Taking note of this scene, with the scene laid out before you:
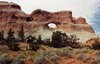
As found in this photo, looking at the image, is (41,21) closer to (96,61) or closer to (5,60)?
(5,60)

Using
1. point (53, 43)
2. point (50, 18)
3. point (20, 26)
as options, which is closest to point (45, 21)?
point (50, 18)

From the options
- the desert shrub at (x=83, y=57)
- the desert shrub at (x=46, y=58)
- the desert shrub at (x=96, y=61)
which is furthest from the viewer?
the desert shrub at (x=83, y=57)

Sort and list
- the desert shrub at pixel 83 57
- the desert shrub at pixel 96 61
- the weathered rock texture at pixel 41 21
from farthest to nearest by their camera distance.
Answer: the weathered rock texture at pixel 41 21 < the desert shrub at pixel 83 57 < the desert shrub at pixel 96 61

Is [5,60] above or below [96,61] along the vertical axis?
above

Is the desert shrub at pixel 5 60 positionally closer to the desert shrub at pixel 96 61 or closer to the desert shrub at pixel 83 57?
the desert shrub at pixel 83 57

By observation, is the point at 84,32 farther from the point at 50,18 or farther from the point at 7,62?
the point at 7,62

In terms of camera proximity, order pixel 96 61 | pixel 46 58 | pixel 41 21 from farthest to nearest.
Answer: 1. pixel 41 21
2. pixel 46 58
3. pixel 96 61

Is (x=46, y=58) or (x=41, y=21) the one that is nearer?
(x=46, y=58)

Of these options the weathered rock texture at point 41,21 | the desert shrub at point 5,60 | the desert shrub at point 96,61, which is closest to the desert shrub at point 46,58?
the desert shrub at point 5,60

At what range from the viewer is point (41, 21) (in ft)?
406

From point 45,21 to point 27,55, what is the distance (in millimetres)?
81003

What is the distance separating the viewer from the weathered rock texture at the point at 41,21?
11650cm

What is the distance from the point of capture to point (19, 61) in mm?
40844

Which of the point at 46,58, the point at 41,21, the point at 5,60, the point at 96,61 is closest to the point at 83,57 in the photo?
the point at 96,61
